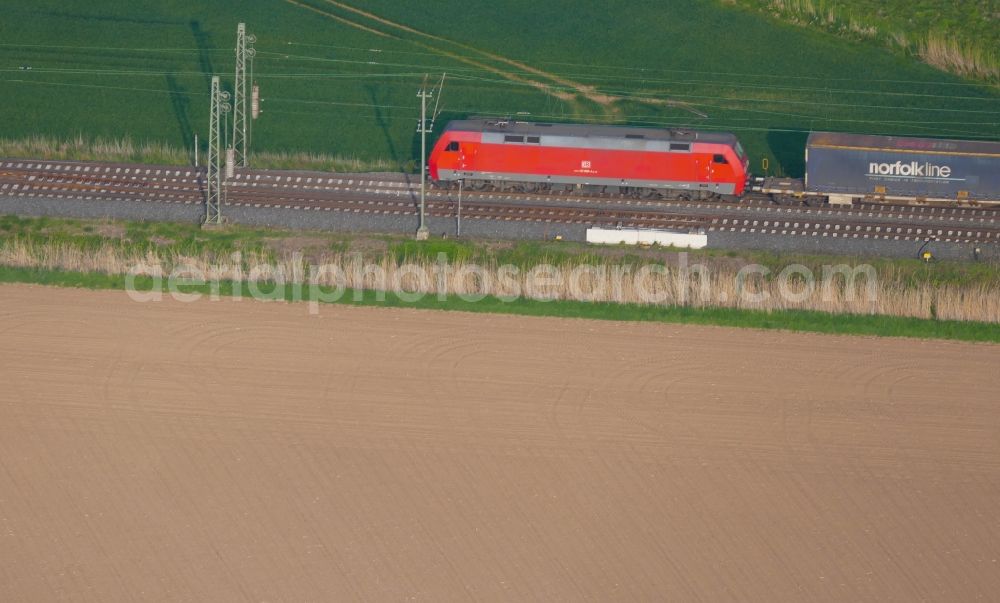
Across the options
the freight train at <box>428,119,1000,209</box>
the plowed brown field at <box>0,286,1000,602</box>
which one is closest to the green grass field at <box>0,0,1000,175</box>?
the freight train at <box>428,119,1000,209</box>

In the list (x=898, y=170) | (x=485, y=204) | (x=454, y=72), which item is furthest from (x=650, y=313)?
(x=454, y=72)

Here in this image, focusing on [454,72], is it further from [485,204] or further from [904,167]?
[904,167]

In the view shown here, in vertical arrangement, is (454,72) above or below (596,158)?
above

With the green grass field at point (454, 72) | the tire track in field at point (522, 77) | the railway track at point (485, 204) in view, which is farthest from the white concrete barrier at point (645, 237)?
the tire track in field at point (522, 77)

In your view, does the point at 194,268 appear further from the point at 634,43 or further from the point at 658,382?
the point at 634,43

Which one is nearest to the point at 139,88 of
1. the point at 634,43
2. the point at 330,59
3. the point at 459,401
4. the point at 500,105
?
the point at 330,59
